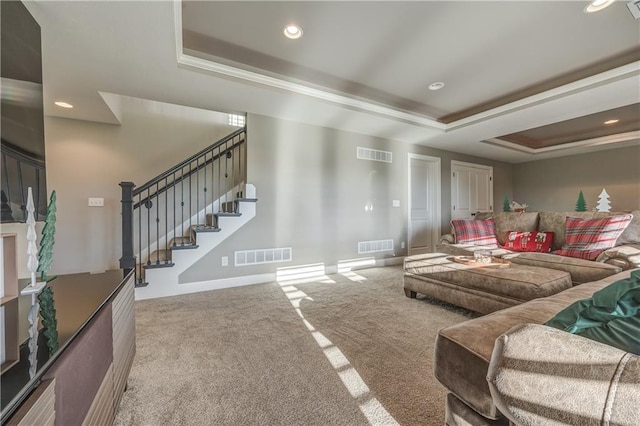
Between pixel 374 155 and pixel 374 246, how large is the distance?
5.50ft

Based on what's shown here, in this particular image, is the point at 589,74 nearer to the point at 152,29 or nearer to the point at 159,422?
the point at 152,29

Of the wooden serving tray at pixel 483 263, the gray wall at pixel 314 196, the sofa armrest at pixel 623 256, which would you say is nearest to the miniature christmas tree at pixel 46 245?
the gray wall at pixel 314 196

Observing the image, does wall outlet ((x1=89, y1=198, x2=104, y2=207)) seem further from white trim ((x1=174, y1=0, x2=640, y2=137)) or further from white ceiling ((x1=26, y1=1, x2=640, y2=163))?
white trim ((x1=174, y1=0, x2=640, y2=137))

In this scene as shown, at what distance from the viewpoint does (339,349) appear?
1.84 meters

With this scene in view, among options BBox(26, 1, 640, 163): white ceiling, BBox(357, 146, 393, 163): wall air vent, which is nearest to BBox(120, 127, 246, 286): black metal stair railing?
BBox(26, 1, 640, 163): white ceiling

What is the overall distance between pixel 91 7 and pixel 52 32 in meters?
0.49

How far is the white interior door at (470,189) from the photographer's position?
580 centimetres

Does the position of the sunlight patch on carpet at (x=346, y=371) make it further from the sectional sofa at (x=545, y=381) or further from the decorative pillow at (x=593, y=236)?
the decorative pillow at (x=593, y=236)

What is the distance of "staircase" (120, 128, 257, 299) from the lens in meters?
2.94

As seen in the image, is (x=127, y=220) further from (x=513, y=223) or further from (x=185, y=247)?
(x=513, y=223)

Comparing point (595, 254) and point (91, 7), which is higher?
point (91, 7)

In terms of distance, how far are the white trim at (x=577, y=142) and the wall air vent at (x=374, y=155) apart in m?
2.05

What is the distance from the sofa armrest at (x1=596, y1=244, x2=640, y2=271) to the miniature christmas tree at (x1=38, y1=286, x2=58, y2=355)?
3876mm

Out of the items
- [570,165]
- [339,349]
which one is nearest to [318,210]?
[339,349]
